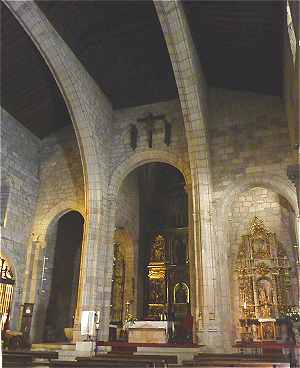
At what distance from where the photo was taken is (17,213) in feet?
42.6

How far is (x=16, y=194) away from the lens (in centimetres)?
1303

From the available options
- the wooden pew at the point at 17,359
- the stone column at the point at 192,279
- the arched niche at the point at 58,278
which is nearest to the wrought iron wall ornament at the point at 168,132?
the stone column at the point at 192,279

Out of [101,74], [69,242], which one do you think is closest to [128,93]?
[101,74]

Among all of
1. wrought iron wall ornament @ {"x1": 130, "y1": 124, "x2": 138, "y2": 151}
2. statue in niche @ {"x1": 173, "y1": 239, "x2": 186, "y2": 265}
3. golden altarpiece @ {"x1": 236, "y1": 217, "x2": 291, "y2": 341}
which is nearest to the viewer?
golden altarpiece @ {"x1": 236, "y1": 217, "x2": 291, "y2": 341}

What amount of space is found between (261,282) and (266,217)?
8.42ft

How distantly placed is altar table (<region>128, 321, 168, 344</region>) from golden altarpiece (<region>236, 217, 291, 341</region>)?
3.27 metres

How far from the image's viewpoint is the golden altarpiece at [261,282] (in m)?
11.9

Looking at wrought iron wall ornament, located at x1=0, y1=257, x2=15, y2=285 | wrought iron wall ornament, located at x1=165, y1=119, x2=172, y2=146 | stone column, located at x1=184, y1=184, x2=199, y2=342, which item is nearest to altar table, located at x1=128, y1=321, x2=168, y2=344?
stone column, located at x1=184, y1=184, x2=199, y2=342

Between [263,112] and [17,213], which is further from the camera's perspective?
[17,213]

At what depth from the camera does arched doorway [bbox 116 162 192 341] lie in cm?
1519

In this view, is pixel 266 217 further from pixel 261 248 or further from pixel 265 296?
pixel 265 296

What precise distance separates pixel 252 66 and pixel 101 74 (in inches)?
195

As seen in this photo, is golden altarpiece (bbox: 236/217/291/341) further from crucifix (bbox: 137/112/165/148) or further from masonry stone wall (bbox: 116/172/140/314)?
crucifix (bbox: 137/112/165/148)

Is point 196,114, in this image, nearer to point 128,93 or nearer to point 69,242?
point 128,93
